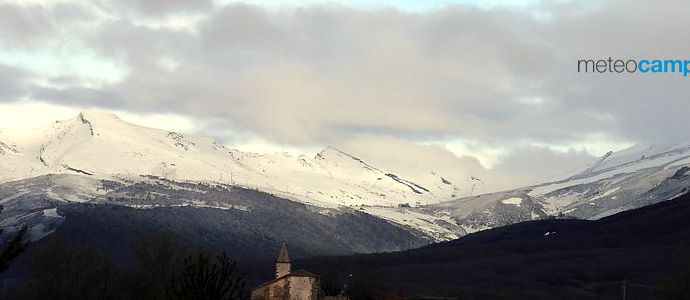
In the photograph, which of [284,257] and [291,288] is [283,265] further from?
[291,288]

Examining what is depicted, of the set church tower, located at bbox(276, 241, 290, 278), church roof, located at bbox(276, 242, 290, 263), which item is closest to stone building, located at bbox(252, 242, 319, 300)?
church tower, located at bbox(276, 241, 290, 278)

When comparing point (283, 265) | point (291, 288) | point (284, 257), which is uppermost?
point (284, 257)

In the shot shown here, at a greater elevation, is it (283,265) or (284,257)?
(284,257)

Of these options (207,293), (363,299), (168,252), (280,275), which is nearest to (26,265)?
(168,252)

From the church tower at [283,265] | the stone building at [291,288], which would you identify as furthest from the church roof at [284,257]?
the stone building at [291,288]

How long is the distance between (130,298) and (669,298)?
77.8m

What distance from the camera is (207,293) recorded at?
6512 centimetres

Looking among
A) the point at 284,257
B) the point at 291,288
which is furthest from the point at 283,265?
the point at 291,288

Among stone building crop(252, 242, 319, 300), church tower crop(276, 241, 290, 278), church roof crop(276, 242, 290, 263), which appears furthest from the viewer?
→ church roof crop(276, 242, 290, 263)

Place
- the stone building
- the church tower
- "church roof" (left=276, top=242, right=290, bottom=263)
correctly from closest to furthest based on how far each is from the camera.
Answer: the stone building
the church tower
"church roof" (left=276, top=242, right=290, bottom=263)

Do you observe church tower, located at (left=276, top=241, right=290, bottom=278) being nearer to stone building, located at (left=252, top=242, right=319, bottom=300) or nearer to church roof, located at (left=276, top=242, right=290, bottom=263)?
church roof, located at (left=276, top=242, right=290, bottom=263)

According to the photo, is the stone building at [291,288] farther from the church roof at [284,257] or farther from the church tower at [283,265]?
the church roof at [284,257]

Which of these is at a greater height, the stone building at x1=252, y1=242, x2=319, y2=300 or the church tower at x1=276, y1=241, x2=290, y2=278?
the church tower at x1=276, y1=241, x2=290, y2=278

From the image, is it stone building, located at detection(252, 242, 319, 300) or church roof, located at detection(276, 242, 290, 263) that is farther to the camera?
church roof, located at detection(276, 242, 290, 263)
